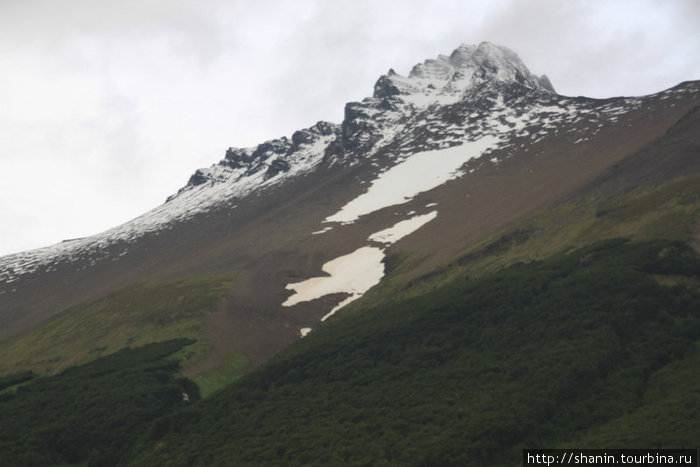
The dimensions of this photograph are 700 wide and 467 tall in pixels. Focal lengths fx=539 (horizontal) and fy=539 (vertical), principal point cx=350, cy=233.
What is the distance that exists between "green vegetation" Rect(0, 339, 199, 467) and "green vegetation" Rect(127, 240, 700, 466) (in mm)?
3306

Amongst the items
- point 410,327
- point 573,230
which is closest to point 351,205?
point 573,230

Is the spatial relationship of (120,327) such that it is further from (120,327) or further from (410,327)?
(410,327)

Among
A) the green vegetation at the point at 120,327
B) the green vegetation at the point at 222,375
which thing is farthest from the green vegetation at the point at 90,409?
the green vegetation at the point at 120,327

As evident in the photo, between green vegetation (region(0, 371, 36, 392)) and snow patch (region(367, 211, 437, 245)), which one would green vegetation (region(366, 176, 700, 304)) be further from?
green vegetation (region(0, 371, 36, 392))

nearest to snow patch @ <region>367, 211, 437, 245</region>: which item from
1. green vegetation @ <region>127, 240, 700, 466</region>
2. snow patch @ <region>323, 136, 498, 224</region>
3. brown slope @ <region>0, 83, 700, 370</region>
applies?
brown slope @ <region>0, 83, 700, 370</region>

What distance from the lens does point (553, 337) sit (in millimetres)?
31922

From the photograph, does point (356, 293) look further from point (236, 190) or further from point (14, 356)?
point (236, 190)

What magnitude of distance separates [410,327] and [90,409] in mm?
24754

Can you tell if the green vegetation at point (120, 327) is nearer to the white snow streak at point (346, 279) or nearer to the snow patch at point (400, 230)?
the white snow streak at point (346, 279)

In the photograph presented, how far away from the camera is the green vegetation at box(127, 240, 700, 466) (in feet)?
78.4

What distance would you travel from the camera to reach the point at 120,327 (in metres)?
66.2

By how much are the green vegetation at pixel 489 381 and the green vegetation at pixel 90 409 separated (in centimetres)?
331

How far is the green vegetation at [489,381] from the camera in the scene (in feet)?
78.4

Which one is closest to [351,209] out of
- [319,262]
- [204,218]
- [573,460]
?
[319,262]
